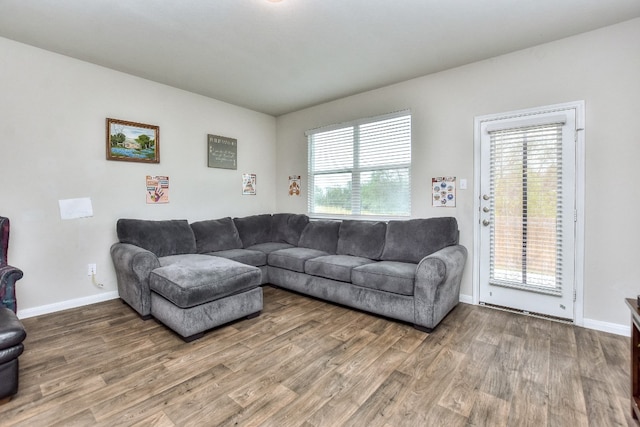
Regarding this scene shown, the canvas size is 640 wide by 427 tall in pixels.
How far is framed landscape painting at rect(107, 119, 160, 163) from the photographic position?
11.0 ft

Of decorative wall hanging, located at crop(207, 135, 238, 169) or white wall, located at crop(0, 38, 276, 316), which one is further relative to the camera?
decorative wall hanging, located at crop(207, 135, 238, 169)

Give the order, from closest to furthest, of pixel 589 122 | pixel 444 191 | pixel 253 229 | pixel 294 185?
pixel 589 122 → pixel 444 191 → pixel 253 229 → pixel 294 185

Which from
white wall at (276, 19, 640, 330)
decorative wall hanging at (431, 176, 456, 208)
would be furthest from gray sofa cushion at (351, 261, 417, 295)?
white wall at (276, 19, 640, 330)

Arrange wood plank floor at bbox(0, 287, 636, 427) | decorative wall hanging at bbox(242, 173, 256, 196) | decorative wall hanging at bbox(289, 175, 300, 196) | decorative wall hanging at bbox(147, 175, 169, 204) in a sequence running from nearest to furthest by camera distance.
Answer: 1. wood plank floor at bbox(0, 287, 636, 427)
2. decorative wall hanging at bbox(147, 175, 169, 204)
3. decorative wall hanging at bbox(242, 173, 256, 196)
4. decorative wall hanging at bbox(289, 175, 300, 196)

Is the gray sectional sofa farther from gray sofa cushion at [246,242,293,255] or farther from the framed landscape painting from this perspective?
the framed landscape painting

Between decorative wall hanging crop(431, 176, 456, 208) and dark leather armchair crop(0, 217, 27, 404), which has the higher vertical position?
decorative wall hanging crop(431, 176, 456, 208)

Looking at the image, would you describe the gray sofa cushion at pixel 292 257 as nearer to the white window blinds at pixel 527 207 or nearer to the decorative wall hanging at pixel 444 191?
the decorative wall hanging at pixel 444 191

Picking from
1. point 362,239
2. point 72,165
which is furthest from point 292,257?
point 72,165

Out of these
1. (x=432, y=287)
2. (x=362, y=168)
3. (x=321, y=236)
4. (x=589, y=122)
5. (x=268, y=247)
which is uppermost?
(x=589, y=122)

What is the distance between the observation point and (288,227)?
14.8ft

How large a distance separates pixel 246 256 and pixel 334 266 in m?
1.16

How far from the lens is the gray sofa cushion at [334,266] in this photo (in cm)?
309

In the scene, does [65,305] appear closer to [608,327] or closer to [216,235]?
[216,235]

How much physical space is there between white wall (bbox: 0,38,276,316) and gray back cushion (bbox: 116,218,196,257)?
301mm
